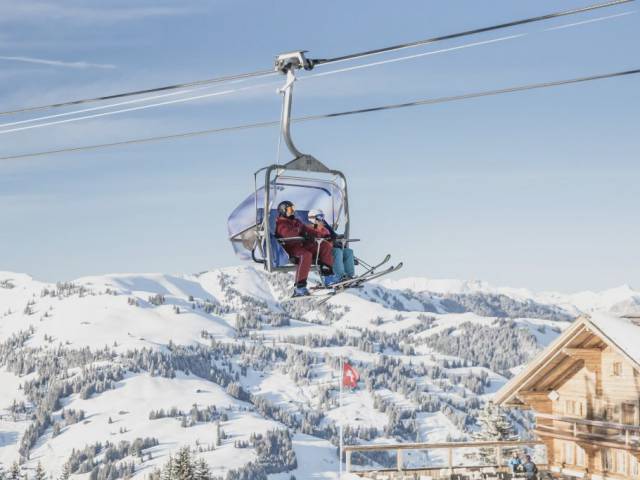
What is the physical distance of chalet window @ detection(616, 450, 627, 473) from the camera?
91.8 ft

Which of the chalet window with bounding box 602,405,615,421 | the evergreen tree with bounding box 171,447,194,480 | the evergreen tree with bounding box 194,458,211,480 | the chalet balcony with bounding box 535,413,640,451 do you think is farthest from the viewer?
the evergreen tree with bounding box 194,458,211,480

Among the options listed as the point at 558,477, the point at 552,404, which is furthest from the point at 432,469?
the point at 552,404

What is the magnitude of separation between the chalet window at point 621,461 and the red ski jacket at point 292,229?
51.0ft

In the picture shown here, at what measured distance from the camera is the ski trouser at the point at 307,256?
16.4 m

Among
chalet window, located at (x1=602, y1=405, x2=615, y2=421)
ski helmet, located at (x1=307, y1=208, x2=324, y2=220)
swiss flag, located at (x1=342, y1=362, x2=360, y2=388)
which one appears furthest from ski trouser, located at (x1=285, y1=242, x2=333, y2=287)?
swiss flag, located at (x1=342, y1=362, x2=360, y2=388)

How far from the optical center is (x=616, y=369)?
1105 inches

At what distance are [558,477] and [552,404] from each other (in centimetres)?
360

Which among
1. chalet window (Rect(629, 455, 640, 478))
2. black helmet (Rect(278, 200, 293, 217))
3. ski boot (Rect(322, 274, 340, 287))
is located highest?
black helmet (Rect(278, 200, 293, 217))

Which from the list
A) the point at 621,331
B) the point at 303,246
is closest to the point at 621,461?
the point at 621,331

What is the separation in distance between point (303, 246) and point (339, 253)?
0.66 meters

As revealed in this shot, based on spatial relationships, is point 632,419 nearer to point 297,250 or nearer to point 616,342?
point 616,342

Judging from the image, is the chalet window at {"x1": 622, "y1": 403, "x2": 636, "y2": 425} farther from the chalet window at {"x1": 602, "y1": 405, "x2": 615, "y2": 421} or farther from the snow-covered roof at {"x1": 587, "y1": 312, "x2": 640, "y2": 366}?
the snow-covered roof at {"x1": 587, "y1": 312, "x2": 640, "y2": 366}

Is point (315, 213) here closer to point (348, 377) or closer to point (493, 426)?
point (348, 377)

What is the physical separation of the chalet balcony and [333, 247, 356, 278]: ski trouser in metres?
12.0
